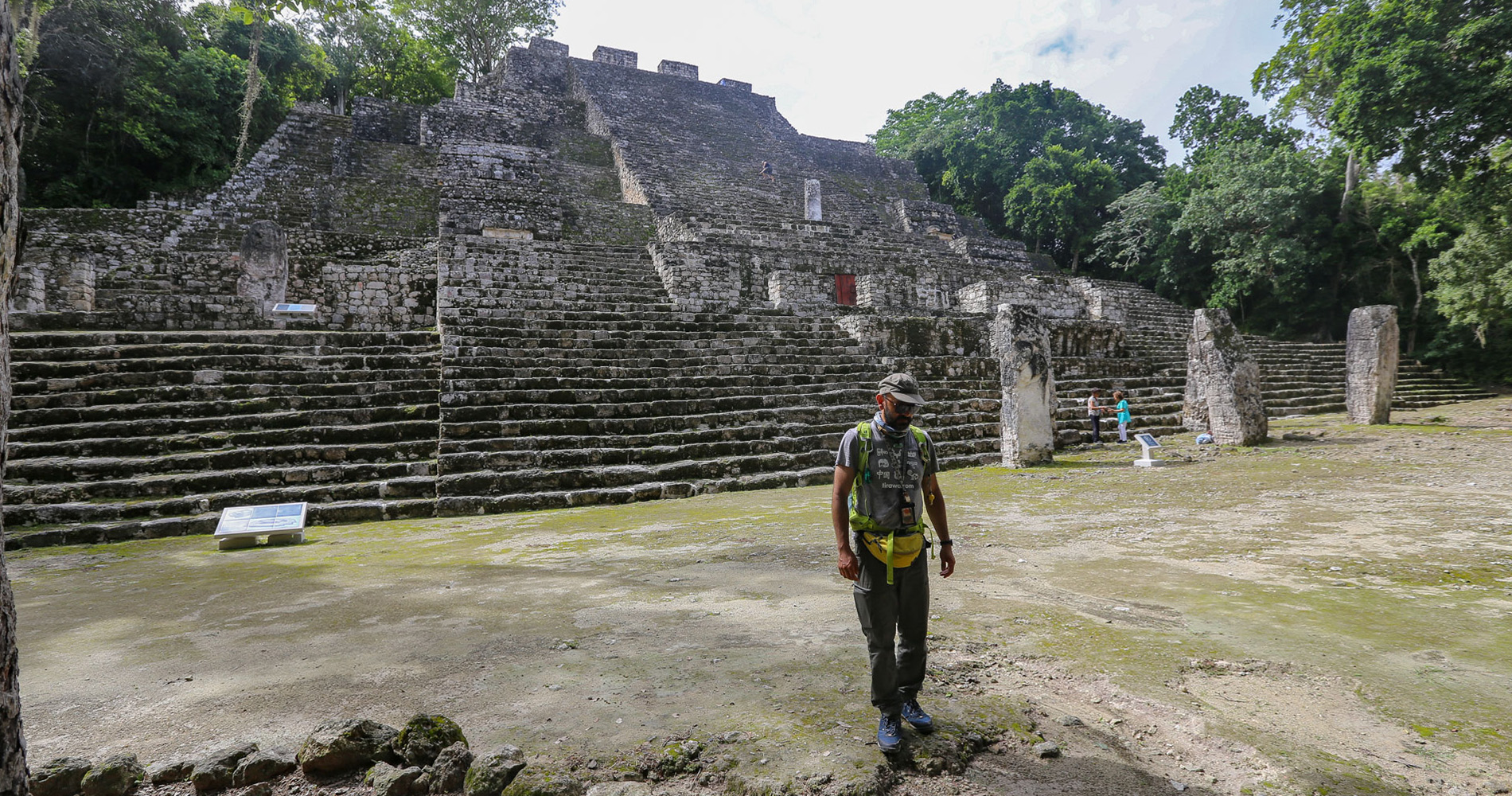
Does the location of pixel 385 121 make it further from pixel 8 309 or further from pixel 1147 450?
pixel 8 309

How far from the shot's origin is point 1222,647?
256 centimetres

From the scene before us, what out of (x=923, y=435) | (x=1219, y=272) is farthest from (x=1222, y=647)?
(x=1219, y=272)

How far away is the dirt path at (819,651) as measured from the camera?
187 centimetres

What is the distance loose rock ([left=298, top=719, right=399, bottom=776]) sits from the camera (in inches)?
72.3

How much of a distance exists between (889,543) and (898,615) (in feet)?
0.81

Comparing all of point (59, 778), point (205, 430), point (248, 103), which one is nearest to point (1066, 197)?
point (248, 103)

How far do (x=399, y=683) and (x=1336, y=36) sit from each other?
59.1ft

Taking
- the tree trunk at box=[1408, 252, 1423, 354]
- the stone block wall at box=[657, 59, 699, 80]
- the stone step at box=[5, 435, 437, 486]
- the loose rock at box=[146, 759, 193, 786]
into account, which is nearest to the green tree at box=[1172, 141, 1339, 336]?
the tree trunk at box=[1408, 252, 1423, 354]

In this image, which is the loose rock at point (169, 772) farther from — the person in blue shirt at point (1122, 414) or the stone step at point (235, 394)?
the person in blue shirt at point (1122, 414)

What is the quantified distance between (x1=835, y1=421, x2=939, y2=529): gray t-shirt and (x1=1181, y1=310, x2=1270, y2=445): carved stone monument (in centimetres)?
877

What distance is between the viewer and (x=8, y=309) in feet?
4.37

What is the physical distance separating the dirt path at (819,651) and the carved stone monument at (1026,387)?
3190 millimetres

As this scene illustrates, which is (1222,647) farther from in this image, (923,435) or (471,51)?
(471,51)

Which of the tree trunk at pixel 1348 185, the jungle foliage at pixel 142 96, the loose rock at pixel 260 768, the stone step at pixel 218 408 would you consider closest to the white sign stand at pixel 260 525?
the stone step at pixel 218 408
